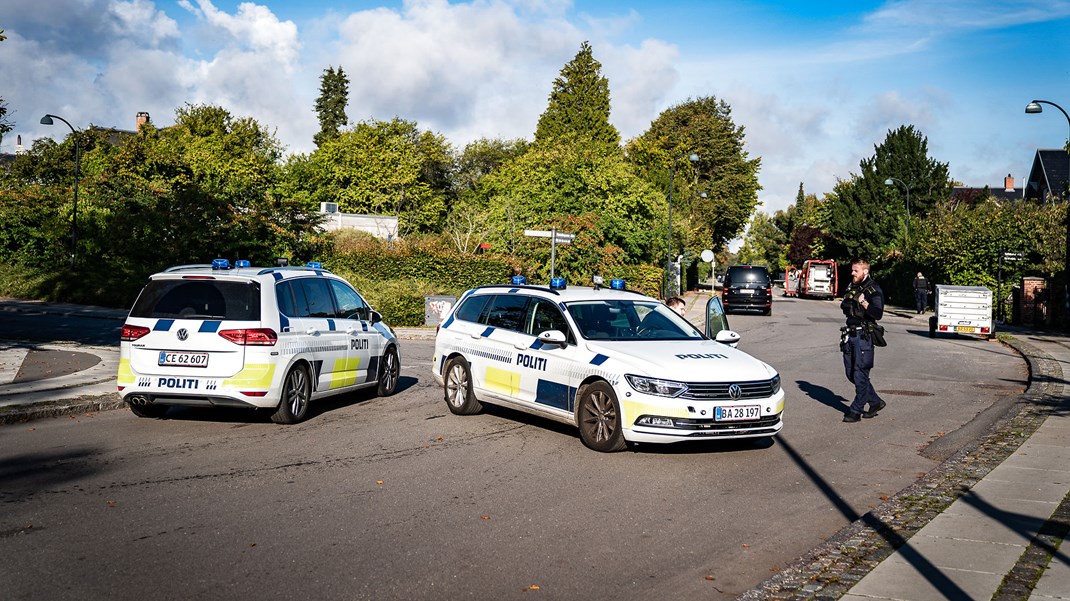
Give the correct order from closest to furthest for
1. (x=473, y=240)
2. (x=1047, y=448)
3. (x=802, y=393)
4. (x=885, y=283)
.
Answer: (x=1047, y=448)
(x=802, y=393)
(x=473, y=240)
(x=885, y=283)

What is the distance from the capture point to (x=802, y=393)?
14.7 meters

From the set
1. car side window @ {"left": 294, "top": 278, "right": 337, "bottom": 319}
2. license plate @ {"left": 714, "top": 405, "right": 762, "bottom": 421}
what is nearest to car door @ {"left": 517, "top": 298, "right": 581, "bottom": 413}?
license plate @ {"left": 714, "top": 405, "right": 762, "bottom": 421}

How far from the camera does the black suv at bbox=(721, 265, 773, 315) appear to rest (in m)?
42.0

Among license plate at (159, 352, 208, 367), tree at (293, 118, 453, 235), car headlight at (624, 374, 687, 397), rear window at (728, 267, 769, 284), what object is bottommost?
car headlight at (624, 374, 687, 397)

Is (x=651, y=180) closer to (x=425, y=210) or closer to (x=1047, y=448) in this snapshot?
(x=425, y=210)

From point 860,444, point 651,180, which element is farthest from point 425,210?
point 860,444

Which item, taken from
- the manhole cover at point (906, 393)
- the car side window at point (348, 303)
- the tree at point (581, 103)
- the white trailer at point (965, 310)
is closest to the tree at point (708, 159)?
the tree at point (581, 103)

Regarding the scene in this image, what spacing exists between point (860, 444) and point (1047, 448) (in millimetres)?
1788

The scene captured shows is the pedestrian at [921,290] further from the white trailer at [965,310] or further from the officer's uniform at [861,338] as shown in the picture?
the officer's uniform at [861,338]

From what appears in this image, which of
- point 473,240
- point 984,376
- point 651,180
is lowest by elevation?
point 984,376

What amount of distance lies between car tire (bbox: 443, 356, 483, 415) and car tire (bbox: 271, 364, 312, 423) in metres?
1.68

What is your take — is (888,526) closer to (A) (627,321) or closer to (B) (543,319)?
(A) (627,321)

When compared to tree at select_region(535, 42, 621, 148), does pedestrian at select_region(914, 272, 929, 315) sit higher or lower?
lower

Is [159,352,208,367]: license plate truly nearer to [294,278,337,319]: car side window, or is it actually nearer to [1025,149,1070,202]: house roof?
[294,278,337,319]: car side window
